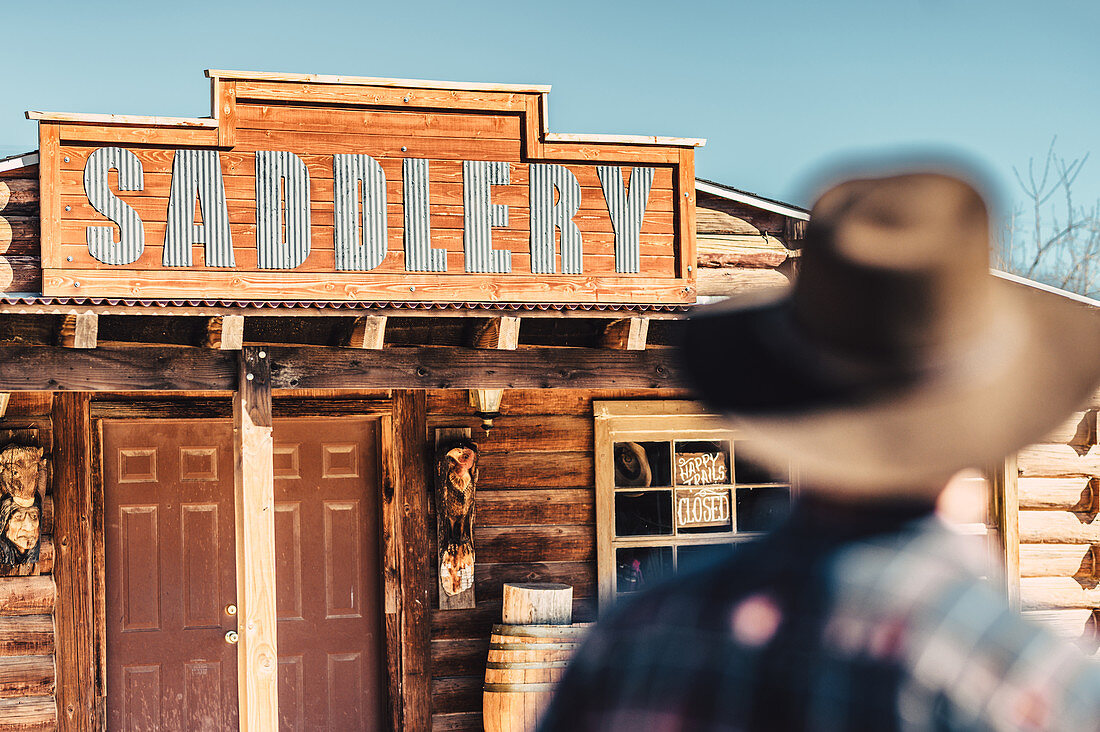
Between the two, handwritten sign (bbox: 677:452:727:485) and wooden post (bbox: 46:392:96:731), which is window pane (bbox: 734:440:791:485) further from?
wooden post (bbox: 46:392:96:731)

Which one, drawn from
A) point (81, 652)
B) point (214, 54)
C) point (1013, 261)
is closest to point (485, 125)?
point (81, 652)

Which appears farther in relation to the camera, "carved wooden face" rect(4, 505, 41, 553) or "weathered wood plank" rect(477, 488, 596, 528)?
"weathered wood plank" rect(477, 488, 596, 528)

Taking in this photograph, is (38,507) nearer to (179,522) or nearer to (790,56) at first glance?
(179,522)

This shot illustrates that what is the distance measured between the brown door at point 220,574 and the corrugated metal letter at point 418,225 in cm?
122

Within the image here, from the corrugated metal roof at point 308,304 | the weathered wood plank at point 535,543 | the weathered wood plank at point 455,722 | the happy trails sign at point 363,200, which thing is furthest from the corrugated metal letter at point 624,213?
the weathered wood plank at point 455,722

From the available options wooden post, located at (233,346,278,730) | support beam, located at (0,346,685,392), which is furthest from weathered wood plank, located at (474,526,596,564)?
wooden post, located at (233,346,278,730)

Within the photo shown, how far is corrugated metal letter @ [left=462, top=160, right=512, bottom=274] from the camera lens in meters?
6.51

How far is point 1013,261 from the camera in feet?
78.7

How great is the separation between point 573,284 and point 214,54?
36654mm

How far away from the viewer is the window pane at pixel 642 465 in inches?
286

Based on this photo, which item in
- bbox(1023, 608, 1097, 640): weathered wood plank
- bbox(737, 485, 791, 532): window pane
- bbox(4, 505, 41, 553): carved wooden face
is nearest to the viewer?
bbox(4, 505, 41, 553): carved wooden face

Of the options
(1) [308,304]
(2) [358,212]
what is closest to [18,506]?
(1) [308,304]

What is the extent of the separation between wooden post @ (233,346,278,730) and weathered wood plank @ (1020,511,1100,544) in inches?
204

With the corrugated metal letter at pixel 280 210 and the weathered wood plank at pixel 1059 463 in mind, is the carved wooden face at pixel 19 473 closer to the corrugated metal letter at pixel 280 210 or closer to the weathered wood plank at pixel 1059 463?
the corrugated metal letter at pixel 280 210
